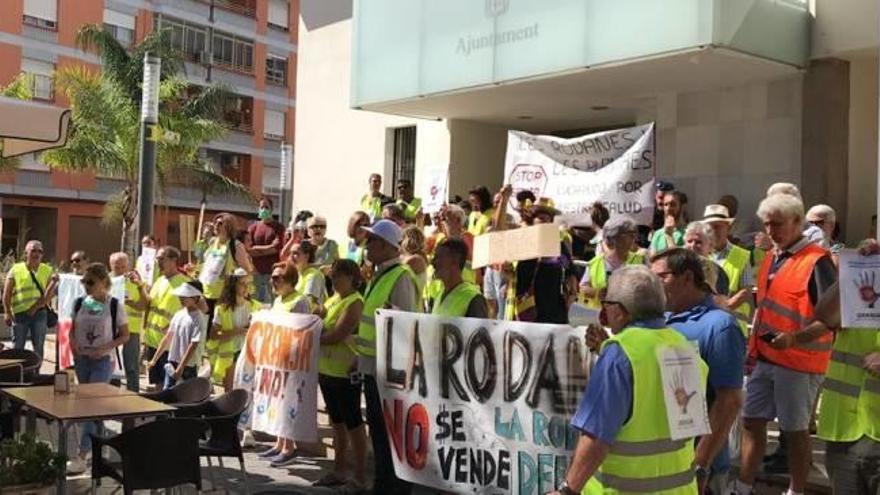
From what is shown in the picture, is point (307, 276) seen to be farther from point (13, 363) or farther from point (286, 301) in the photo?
point (13, 363)

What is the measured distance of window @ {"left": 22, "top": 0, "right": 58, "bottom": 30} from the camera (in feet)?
138

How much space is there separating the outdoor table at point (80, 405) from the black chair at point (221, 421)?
1.14 ft

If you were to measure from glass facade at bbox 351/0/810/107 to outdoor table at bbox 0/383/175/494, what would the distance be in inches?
298

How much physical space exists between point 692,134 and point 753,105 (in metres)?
1.06

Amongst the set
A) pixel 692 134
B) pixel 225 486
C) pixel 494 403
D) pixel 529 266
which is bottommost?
pixel 225 486

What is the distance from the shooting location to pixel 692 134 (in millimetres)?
14195

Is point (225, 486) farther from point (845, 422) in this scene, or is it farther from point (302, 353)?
point (845, 422)

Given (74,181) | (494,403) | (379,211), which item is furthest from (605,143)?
(74,181)

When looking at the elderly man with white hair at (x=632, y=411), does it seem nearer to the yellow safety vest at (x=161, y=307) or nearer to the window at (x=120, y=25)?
the yellow safety vest at (x=161, y=307)

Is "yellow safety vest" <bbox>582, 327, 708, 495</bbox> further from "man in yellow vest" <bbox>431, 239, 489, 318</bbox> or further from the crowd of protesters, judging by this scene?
"man in yellow vest" <bbox>431, 239, 489, 318</bbox>

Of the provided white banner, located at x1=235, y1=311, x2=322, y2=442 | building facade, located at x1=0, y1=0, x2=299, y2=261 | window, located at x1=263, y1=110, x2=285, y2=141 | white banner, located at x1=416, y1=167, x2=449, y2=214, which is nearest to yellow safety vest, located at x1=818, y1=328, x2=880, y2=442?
white banner, located at x1=235, y1=311, x2=322, y2=442

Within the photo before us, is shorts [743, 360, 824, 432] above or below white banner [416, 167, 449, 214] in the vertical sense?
below

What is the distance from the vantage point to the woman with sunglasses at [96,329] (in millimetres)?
9047

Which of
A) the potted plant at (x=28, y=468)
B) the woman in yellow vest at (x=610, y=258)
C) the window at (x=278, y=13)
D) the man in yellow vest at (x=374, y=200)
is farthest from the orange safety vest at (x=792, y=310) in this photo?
the window at (x=278, y=13)
